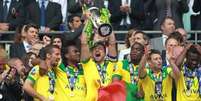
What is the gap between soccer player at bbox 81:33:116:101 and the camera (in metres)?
12.5

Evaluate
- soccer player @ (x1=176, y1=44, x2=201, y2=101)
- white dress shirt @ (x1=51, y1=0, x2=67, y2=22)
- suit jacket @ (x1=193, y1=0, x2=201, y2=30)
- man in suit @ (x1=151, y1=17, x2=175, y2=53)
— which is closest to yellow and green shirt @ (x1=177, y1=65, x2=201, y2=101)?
soccer player @ (x1=176, y1=44, x2=201, y2=101)

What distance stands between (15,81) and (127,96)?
5.39ft

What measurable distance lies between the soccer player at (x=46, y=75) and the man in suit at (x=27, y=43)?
79.6 inches

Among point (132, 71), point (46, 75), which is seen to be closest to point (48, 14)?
point (46, 75)

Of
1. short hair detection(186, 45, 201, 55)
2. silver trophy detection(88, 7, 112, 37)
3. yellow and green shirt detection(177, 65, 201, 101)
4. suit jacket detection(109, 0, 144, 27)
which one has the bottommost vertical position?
yellow and green shirt detection(177, 65, 201, 101)

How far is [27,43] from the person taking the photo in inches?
579

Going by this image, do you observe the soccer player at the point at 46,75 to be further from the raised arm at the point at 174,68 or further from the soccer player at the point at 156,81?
the raised arm at the point at 174,68

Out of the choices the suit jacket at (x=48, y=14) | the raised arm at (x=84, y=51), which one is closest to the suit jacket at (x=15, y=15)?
the suit jacket at (x=48, y=14)

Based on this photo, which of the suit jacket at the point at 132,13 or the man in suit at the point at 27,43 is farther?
the suit jacket at the point at 132,13

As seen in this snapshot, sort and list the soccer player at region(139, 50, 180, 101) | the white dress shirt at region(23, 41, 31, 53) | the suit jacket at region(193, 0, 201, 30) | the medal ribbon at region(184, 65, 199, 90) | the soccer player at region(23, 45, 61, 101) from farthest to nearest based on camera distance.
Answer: the suit jacket at region(193, 0, 201, 30) → the white dress shirt at region(23, 41, 31, 53) → the soccer player at region(139, 50, 180, 101) → the medal ribbon at region(184, 65, 199, 90) → the soccer player at region(23, 45, 61, 101)

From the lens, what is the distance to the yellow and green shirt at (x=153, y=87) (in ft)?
→ 42.3

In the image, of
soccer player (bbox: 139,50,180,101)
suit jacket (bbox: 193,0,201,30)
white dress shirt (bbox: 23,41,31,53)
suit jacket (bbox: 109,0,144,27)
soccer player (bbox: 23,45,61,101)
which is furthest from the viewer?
suit jacket (bbox: 193,0,201,30)

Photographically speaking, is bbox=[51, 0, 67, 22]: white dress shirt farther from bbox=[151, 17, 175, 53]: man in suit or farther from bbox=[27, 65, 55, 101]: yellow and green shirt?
bbox=[27, 65, 55, 101]: yellow and green shirt

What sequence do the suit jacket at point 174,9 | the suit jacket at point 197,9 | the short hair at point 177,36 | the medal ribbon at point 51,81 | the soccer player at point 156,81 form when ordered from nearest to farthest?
the medal ribbon at point 51,81
the soccer player at point 156,81
the short hair at point 177,36
the suit jacket at point 174,9
the suit jacket at point 197,9
